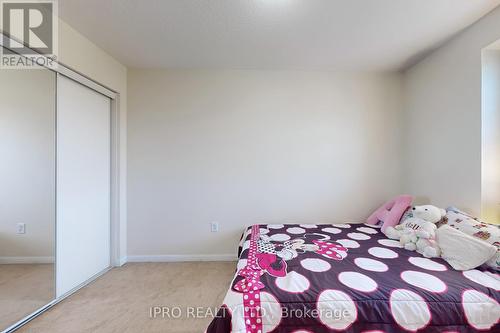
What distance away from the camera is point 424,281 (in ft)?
3.97

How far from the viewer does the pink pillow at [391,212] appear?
219 centimetres

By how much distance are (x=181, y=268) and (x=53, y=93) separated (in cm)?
220

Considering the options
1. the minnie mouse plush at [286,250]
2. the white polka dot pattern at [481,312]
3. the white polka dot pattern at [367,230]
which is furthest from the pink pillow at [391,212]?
the white polka dot pattern at [481,312]

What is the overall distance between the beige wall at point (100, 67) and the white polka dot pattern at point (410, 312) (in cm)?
280

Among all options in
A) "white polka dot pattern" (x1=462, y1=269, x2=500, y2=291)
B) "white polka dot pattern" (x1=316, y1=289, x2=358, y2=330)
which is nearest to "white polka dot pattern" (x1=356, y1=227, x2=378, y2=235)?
"white polka dot pattern" (x1=462, y1=269, x2=500, y2=291)

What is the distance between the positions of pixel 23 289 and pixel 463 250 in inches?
133

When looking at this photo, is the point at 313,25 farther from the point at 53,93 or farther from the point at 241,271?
→ the point at 53,93

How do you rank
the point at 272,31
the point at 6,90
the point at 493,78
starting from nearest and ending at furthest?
the point at 6,90
the point at 493,78
the point at 272,31

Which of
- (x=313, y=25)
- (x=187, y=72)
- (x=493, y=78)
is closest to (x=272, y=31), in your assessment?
(x=313, y=25)

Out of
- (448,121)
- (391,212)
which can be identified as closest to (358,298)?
(391,212)

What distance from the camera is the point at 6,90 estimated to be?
1552 mm

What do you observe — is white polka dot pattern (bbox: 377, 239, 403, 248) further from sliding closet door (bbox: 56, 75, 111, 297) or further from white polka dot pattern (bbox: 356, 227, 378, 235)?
sliding closet door (bbox: 56, 75, 111, 297)

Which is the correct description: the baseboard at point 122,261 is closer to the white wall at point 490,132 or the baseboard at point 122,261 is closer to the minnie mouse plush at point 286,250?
the minnie mouse plush at point 286,250

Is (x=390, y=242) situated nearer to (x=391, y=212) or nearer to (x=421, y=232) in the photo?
(x=421, y=232)
